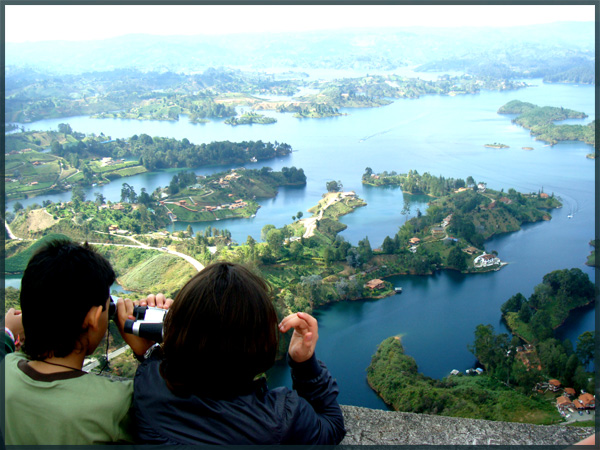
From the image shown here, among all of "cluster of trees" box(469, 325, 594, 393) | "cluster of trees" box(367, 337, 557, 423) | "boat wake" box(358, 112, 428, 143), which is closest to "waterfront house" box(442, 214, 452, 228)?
"cluster of trees" box(469, 325, 594, 393)

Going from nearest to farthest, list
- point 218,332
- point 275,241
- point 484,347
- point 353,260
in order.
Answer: point 218,332 → point 484,347 → point 353,260 → point 275,241

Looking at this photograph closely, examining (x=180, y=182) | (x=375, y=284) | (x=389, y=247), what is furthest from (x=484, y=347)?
(x=180, y=182)

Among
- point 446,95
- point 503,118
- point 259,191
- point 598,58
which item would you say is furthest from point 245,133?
point 598,58

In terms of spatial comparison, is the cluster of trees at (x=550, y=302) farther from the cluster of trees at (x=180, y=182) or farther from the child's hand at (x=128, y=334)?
the cluster of trees at (x=180, y=182)

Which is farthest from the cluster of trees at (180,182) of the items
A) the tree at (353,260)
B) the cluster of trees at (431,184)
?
the tree at (353,260)

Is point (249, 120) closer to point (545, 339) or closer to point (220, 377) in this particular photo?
point (545, 339)

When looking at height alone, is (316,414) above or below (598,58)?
below

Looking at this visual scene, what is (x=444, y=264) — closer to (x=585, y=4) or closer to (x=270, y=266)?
(x=270, y=266)
